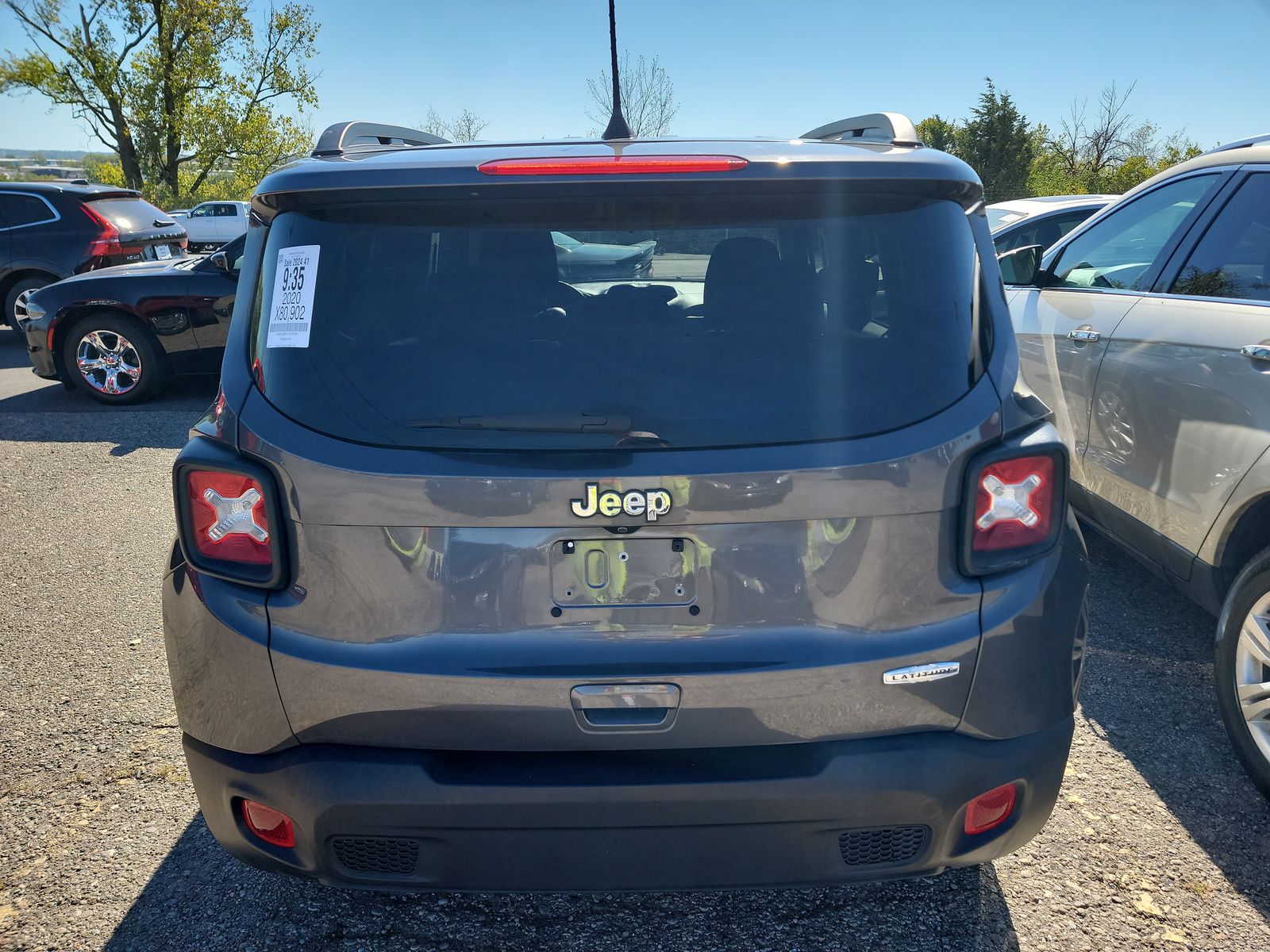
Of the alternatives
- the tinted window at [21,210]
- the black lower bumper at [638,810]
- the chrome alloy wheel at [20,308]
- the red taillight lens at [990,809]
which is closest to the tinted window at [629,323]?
the black lower bumper at [638,810]

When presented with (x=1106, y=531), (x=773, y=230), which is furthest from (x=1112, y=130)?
(x=773, y=230)

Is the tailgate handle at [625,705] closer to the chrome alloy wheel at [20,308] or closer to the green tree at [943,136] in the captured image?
the chrome alloy wheel at [20,308]

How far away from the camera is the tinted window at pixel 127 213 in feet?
39.3

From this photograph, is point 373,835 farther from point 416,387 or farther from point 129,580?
point 129,580

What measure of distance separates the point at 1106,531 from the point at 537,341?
3.06 meters

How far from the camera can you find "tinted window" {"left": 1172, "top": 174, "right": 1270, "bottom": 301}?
3264 mm

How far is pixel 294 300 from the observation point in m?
1.95

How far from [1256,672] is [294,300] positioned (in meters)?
2.88

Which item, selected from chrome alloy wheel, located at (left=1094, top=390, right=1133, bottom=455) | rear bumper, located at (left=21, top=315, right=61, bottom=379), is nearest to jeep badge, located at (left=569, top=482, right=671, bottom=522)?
chrome alloy wheel, located at (left=1094, top=390, right=1133, bottom=455)

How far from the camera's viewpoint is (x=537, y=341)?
6.15 ft

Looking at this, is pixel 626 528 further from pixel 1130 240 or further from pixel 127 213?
pixel 127 213

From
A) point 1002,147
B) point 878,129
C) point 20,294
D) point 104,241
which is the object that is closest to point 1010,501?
point 878,129

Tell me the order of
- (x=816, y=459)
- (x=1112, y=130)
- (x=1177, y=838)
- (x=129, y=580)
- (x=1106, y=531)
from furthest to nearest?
(x=1112, y=130), (x=129, y=580), (x=1106, y=531), (x=1177, y=838), (x=816, y=459)

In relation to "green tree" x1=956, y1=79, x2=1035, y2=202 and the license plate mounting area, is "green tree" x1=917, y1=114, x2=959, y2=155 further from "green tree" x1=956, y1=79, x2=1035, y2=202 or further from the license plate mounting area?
the license plate mounting area
